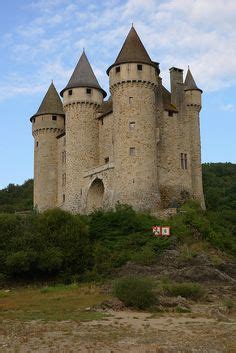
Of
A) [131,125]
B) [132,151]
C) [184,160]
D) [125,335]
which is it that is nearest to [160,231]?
[132,151]

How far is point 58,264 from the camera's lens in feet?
121

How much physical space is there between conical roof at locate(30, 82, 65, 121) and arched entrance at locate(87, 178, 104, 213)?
974 centimetres

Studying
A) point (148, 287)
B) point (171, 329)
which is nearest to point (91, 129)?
point (148, 287)

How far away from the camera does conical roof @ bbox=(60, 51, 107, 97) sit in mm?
50000

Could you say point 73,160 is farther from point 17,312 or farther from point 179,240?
point 17,312

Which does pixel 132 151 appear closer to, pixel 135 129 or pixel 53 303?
pixel 135 129

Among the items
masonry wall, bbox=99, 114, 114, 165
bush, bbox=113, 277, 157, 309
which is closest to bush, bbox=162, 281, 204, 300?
bush, bbox=113, 277, 157, 309

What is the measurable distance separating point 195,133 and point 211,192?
1421 cm

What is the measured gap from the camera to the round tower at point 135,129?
145 feet

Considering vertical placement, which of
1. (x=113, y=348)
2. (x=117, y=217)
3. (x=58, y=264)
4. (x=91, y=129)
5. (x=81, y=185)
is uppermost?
(x=91, y=129)

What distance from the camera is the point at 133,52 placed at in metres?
46.7

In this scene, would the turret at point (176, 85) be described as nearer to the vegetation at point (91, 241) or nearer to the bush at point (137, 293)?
the vegetation at point (91, 241)

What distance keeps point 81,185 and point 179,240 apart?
12.0 meters

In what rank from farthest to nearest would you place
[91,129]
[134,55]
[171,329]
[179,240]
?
[91,129]
[134,55]
[179,240]
[171,329]
